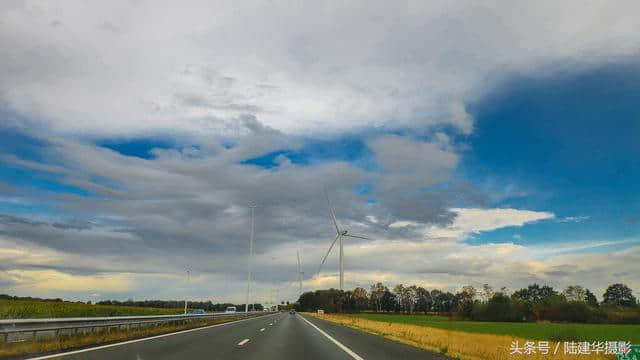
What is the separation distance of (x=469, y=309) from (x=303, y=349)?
118203 mm

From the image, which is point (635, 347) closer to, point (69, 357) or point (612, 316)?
point (69, 357)

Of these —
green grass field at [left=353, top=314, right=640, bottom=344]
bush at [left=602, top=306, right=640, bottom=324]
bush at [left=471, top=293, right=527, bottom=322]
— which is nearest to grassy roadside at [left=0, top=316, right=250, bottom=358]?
green grass field at [left=353, top=314, right=640, bottom=344]

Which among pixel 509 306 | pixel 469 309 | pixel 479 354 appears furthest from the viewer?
pixel 469 309

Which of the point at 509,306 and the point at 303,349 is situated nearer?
the point at 303,349

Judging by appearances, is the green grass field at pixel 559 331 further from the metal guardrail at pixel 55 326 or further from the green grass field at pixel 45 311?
the green grass field at pixel 45 311

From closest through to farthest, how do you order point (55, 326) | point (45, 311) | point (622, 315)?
point (55, 326)
point (45, 311)
point (622, 315)

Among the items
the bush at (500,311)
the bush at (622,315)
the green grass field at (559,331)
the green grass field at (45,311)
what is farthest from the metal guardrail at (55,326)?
the bush at (500,311)

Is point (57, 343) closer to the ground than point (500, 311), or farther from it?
farther from it

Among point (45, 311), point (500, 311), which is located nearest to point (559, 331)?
point (45, 311)

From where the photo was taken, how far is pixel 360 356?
15398mm

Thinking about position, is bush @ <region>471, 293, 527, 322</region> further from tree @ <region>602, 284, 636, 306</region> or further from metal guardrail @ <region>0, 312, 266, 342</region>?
metal guardrail @ <region>0, 312, 266, 342</region>

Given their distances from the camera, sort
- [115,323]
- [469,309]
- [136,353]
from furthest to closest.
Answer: [469,309]
[115,323]
[136,353]

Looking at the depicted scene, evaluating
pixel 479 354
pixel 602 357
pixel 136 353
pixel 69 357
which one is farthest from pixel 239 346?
pixel 602 357

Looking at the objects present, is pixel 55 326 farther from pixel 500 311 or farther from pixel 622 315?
pixel 500 311
